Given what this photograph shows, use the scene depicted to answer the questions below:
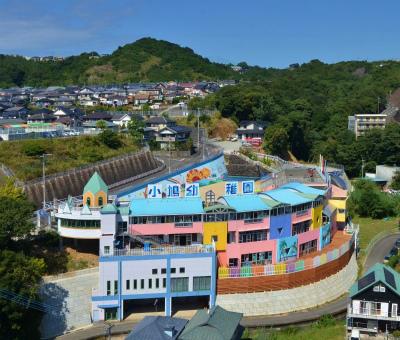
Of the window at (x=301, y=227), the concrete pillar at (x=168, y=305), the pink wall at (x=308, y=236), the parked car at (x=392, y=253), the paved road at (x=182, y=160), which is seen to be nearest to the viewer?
the concrete pillar at (x=168, y=305)

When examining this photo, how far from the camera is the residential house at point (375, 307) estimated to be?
1081 inches

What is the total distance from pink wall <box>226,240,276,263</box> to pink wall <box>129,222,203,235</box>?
2.04 meters

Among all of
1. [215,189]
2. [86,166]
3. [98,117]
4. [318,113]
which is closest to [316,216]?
[215,189]

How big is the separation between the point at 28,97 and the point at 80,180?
61.2 meters

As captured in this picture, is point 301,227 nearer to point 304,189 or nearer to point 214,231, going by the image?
point 304,189

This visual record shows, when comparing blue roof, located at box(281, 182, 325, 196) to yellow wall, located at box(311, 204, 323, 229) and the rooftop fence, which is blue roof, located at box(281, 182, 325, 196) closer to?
yellow wall, located at box(311, 204, 323, 229)

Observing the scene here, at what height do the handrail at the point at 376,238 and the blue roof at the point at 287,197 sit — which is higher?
the blue roof at the point at 287,197

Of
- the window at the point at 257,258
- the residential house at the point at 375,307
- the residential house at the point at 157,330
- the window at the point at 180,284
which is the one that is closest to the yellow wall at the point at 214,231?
the window at the point at 257,258

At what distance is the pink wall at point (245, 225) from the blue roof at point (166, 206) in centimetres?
196

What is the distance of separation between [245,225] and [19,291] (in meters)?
13.0

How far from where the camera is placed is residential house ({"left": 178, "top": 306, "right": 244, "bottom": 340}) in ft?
73.7

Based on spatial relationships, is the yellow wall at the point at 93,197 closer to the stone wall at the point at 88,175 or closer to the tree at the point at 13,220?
the tree at the point at 13,220

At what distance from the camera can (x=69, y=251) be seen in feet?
107

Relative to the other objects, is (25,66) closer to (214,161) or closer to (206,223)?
(214,161)
